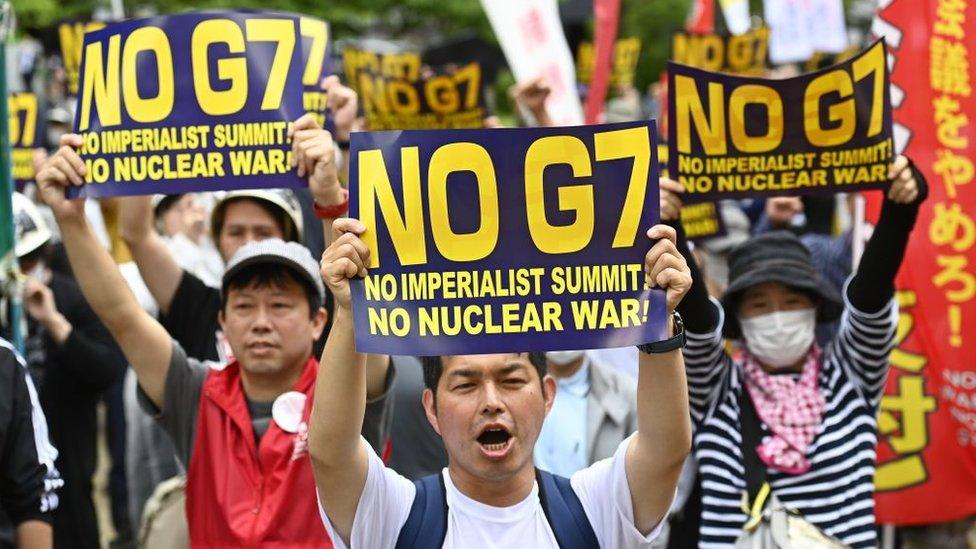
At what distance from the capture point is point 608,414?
4988mm

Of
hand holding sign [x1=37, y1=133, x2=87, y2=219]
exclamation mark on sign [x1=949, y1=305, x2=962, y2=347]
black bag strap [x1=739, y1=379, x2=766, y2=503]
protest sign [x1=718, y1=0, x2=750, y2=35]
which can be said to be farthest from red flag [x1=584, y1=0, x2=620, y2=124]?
hand holding sign [x1=37, y1=133, x2=87, y2=219]

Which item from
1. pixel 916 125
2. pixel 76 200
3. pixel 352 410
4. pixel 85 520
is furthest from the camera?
pixel 85 520

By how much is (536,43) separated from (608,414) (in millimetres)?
2955

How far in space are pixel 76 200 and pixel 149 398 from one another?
0.59 m

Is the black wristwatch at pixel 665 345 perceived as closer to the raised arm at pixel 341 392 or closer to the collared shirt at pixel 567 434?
the raised arm at pixel 341 392

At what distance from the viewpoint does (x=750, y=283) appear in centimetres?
465

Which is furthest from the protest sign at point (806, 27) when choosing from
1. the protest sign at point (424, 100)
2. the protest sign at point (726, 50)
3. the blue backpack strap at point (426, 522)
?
the blue backpack strap at point (426, 522)

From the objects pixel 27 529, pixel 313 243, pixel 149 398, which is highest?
pixel 313 243

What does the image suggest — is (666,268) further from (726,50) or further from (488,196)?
(726,50)

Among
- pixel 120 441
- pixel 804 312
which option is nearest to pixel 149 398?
pixel 804 312

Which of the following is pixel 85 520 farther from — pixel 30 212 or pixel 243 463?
pixel 243 463

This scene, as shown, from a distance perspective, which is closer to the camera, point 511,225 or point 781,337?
point 511,225

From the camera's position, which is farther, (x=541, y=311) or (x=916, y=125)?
(x=916, y=125)

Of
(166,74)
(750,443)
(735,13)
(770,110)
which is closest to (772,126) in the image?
(770,110)
